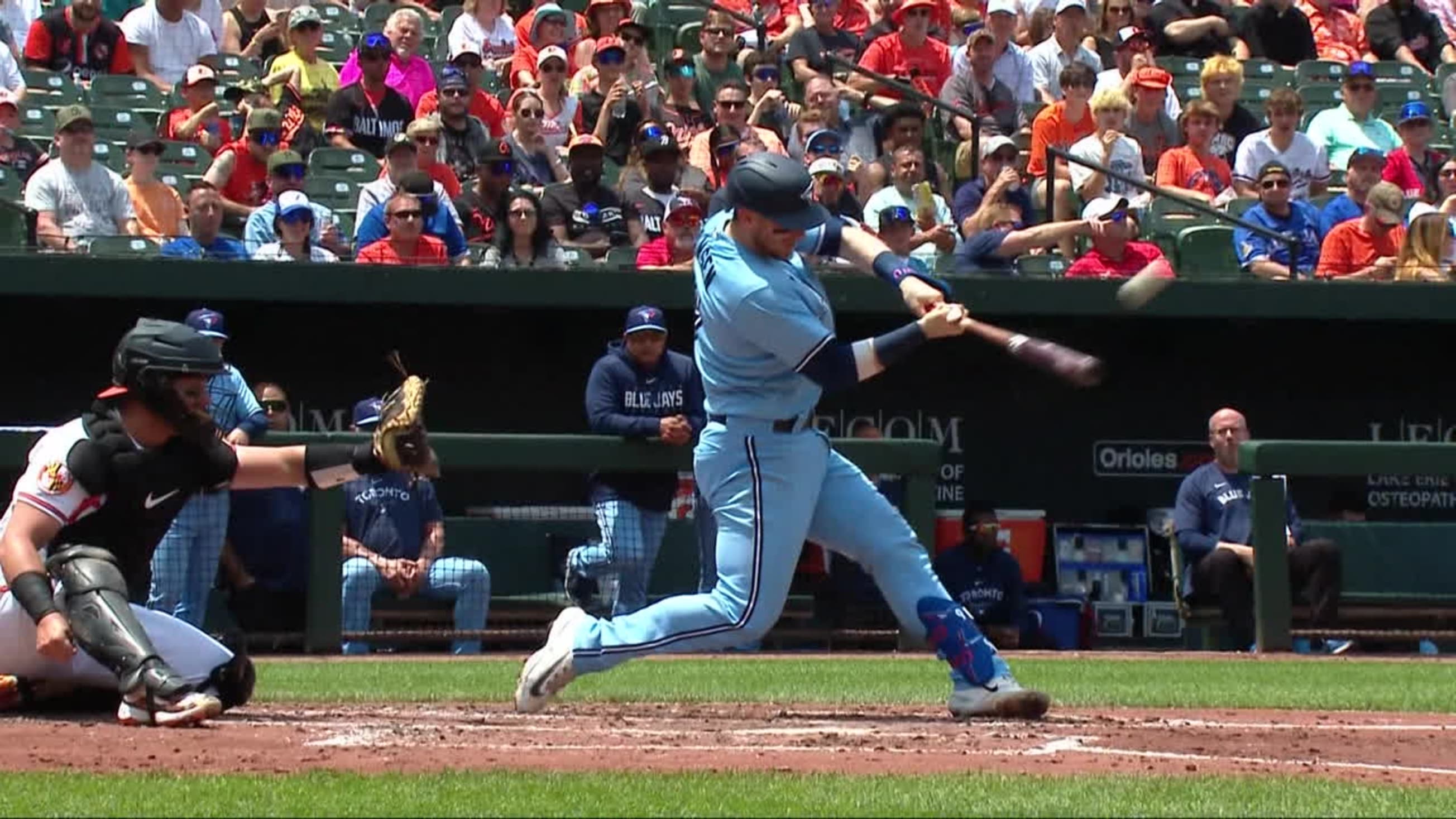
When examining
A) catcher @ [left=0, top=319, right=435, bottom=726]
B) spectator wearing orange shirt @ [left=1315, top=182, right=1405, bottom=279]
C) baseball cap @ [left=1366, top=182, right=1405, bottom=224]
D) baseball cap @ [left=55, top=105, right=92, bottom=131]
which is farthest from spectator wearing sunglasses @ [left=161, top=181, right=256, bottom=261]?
baseball cap @ [left=1366, top=182, right=1405, bottom=224]

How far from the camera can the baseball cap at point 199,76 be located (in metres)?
12.2

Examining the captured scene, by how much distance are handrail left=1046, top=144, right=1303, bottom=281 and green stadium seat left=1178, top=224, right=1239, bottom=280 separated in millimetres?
104

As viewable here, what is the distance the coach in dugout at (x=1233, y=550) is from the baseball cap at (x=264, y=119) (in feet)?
16.5

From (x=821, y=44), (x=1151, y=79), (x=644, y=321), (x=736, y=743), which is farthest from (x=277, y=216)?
(x=736, y=743)

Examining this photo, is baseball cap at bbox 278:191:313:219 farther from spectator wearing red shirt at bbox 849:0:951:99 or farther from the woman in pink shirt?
spectator wearing red shirt at bbox 849:0:951:99

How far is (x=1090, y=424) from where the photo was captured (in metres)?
13.2

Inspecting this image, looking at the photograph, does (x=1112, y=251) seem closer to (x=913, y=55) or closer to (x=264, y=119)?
(x=913, y=55)

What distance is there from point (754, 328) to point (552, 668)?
1094 mm

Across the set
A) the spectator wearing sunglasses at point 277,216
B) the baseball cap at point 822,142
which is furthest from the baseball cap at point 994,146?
the spectator wearing sunglasses at point 277,216

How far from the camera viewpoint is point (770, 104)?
1342cm

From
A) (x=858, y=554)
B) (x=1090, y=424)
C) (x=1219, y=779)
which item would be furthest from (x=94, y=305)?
(x=1219, y=779)

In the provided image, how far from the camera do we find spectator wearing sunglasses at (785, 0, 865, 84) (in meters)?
14.1

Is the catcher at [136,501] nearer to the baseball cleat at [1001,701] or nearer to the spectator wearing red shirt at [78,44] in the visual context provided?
the baseball cleat at [1001,701]

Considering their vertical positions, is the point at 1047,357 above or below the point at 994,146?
below
